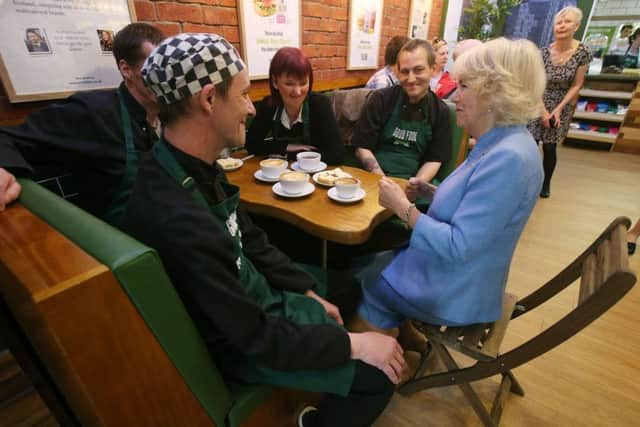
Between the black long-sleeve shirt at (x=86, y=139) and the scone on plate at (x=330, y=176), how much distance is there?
0.79 meters

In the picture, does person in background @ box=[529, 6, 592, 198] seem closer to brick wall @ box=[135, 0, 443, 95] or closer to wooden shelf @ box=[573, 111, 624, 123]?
brick wall @ box=[135, 0, 443, 95]

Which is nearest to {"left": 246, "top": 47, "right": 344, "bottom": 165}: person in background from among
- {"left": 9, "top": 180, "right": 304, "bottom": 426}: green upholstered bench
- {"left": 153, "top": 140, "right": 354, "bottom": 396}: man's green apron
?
{"left": 153, "top": 140, "right": 354, "bottom": 396}: man's green apron

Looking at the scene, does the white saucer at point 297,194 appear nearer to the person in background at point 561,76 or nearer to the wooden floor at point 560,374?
the wooden floor at point 560,374

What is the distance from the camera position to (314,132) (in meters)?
2.07

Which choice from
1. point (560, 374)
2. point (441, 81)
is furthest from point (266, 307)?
point (441, 81)

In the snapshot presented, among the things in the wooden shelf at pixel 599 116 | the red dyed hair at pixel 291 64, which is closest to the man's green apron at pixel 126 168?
the red dyed hair at pixel 291 64

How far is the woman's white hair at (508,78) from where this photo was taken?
3.23ft

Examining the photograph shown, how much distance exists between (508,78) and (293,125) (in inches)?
53.2

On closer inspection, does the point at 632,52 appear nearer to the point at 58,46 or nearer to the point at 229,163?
the point at 229,163

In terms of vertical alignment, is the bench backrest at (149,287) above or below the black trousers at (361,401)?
above

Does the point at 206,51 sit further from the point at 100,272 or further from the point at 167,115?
the point at 100,272

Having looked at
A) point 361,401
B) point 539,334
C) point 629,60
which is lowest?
point 361,401

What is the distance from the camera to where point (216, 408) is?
0.86 meters

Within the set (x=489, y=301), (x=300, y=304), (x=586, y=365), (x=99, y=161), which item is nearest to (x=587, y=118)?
(x=586, y=365)
